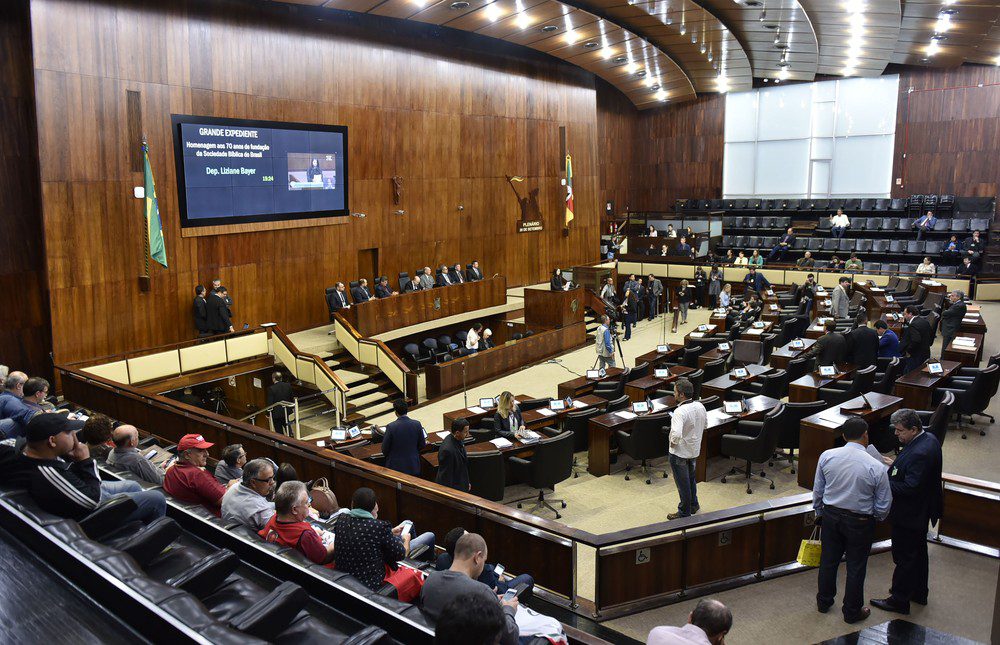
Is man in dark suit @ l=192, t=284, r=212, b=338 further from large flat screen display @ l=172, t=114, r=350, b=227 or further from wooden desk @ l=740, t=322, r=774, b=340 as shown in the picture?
wooden desk @ l=740, t=322, r=774, b=340

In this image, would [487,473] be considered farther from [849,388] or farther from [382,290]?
[382,290]

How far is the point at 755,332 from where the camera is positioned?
12086 mm

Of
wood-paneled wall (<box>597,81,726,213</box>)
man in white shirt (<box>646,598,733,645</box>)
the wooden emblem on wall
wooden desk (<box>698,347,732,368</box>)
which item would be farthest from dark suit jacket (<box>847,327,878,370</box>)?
wood-paneled wall (<box>597,81,726,213</box>)

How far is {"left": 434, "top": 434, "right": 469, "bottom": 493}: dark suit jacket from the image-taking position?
6.01m

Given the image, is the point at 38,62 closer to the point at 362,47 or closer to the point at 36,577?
the point at 362,47

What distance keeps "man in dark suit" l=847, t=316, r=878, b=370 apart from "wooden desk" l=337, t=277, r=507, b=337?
782 centimetres

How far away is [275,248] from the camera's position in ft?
45.1

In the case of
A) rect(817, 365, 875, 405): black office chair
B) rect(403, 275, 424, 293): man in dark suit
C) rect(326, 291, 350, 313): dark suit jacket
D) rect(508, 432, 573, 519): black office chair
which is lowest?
rect(508, 432, 573, 519): black office chair

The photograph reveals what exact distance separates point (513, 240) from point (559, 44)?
4.92 meters

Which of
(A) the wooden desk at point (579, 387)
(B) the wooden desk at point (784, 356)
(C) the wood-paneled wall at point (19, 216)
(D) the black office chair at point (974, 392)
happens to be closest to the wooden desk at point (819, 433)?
(D) the black office chair at point (974, 392)

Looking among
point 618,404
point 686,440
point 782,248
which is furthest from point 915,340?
point 782,248

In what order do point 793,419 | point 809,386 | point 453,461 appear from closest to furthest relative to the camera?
point 453,461, point 793,419, point 809,386

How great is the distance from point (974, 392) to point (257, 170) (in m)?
11.2

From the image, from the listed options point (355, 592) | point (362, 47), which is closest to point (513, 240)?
point (362, 47)
